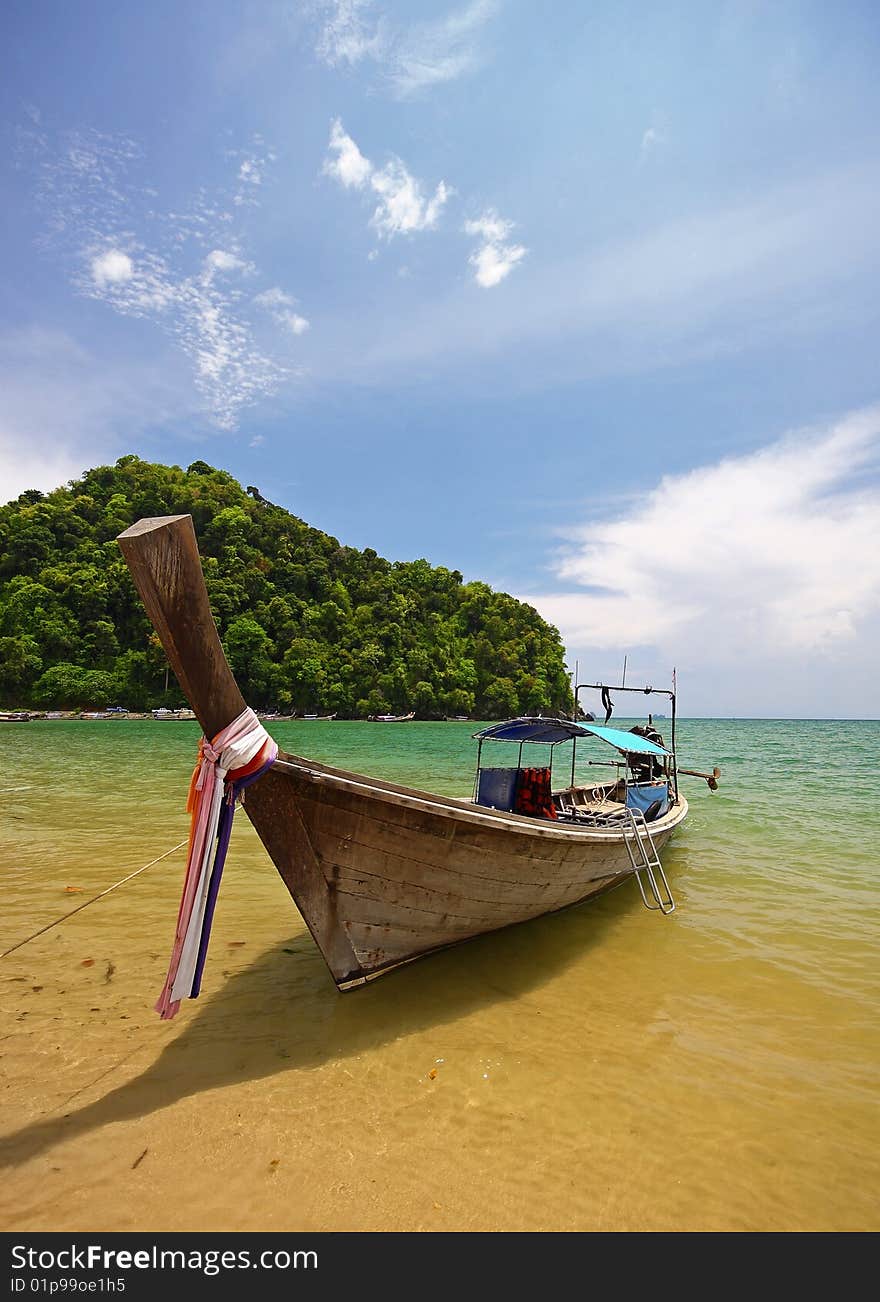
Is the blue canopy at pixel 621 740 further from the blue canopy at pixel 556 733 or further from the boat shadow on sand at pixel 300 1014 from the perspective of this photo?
the boat shadow on sand at pixel 300 1014

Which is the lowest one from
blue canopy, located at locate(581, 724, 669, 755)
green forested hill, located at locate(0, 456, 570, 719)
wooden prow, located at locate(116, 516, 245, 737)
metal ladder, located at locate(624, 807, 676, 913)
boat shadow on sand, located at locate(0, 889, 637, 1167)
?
boat shadow on sand, located at locate(0, 889, 637, 1167)

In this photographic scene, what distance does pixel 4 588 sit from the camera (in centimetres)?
6322

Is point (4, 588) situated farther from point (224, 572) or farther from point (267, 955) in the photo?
point (267, 955)

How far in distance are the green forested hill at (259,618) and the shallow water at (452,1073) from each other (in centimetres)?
6199

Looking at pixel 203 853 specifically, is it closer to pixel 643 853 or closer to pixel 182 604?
Result: pixel 182 604

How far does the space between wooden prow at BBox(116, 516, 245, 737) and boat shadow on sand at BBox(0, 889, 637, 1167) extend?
2.35m

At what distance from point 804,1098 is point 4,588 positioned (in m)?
77.3

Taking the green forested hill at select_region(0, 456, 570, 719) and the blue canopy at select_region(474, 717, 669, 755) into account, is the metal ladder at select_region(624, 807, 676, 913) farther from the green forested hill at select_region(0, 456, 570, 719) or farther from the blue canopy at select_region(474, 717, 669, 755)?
the green forested hill at select_region(0, 456, 570, 719)

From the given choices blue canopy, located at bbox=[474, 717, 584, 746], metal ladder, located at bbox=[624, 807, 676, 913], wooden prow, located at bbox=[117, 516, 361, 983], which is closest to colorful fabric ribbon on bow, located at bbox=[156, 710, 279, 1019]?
wooden prow, located at bbox=[117, 516, 361, 983]

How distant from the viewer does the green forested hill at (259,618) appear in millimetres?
62000

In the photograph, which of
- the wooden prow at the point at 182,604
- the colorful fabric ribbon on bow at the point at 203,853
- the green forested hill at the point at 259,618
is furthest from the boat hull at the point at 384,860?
the green forested hill at the point at 259,618

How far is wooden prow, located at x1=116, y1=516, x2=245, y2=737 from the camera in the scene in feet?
9.57
